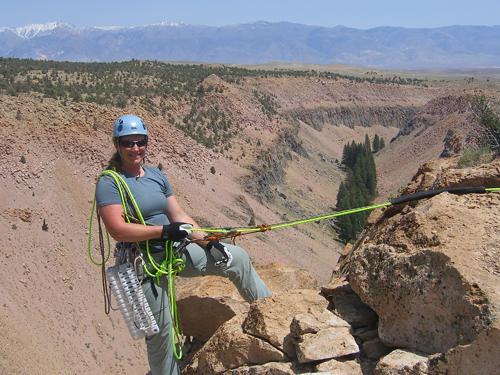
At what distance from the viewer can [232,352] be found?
17.9 ft

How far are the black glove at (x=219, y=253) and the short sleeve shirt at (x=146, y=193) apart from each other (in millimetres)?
483

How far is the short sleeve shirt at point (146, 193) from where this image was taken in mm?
4875

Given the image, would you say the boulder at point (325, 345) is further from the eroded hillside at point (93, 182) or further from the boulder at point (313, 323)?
the eroded hillside at point (93, 182)

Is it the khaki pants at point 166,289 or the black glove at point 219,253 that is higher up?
the black glove at point 219,253

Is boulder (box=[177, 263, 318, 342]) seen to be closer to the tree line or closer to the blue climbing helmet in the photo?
the blue climbing helmet

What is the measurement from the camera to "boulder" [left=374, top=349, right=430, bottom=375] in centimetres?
411

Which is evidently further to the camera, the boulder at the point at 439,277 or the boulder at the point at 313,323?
the boulder at the point at 313,323

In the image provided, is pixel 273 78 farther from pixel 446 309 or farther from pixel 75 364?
pixel 446 309

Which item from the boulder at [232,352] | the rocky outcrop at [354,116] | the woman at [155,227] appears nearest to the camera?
the woman at [155,227]

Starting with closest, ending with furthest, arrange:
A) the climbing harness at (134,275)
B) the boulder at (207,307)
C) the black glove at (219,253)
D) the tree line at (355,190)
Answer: the climbing harness at (134,275) → the black glove at (219,253) → the boulder at (207,307) → the tree line at (355,190)

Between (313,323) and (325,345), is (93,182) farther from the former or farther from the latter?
(325,345)

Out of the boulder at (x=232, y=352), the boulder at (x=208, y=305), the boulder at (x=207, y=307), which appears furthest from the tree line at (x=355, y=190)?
the boulder at (x=232, y=352)

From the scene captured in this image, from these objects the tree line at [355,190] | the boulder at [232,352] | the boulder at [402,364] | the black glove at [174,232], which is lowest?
the tree line at [355,190]

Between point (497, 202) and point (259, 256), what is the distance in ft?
66.2
